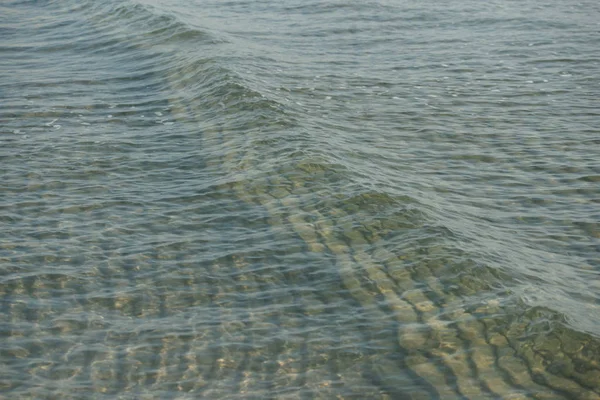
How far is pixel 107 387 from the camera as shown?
22.5ft

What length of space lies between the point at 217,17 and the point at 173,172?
1289cm

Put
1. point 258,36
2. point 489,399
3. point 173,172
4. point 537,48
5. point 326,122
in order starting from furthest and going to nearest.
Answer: point 258,36
point 537,48
point 326,122
point 173,172
point 489,399

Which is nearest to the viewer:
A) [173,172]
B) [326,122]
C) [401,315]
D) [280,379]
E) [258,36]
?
[280,379]

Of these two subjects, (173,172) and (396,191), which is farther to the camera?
(173,172)

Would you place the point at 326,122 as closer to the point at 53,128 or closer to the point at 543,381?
the point at 53,128

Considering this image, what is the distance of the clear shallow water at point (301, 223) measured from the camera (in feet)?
23.2

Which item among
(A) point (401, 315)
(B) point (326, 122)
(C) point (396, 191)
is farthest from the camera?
(B) point (326, 122)

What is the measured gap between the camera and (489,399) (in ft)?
21.3

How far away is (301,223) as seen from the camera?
9734 millimetres

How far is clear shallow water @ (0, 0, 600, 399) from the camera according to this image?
278 inches

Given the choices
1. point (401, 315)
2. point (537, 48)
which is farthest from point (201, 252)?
point (537, 48)

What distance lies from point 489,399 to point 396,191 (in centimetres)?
435

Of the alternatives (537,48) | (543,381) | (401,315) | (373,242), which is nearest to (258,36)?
(537,48)

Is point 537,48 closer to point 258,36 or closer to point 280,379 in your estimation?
point 258,36
